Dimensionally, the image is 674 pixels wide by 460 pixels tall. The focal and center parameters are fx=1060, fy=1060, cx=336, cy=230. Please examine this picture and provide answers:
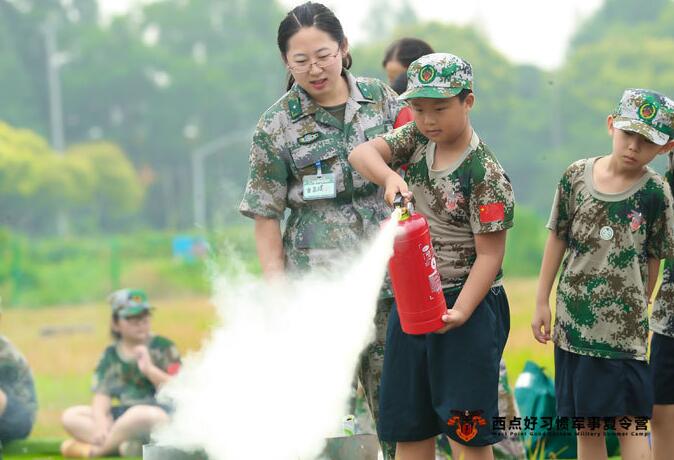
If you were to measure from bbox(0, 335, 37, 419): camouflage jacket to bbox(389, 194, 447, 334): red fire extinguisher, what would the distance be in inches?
189

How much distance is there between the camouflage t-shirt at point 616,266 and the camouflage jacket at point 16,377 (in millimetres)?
4749

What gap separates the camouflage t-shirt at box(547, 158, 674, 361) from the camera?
4.53 meters

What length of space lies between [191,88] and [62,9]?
42.0ft

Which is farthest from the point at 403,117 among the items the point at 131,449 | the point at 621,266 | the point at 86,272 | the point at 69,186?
the point at 69,186

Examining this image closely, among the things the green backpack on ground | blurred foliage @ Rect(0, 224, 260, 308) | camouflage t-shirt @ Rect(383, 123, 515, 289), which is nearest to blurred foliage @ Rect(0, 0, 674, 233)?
blurred foliage @ Rect(0, 224, 260, 308)

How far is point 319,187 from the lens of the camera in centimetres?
456

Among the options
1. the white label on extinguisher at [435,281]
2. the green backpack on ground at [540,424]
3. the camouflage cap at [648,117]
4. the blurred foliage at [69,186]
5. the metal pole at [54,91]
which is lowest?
the green backpack on ground at [540,424]

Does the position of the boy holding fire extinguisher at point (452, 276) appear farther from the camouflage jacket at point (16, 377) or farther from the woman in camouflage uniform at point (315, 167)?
the camouflage jacket at point (16, 377)

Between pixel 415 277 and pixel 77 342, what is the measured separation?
646 inches

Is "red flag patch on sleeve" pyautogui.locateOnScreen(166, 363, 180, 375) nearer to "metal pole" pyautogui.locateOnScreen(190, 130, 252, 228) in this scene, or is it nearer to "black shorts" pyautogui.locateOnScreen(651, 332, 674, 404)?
"black shorts" pyautogui.locateOnScreen(651, 332, 674, 404)

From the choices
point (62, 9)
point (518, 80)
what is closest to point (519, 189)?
point (518, 80)

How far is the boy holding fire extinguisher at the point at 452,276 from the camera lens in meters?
4.00

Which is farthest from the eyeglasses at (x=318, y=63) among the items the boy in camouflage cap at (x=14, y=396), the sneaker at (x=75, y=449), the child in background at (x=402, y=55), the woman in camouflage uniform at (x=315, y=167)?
the boy in camouflage cap at (x=14, y=396)

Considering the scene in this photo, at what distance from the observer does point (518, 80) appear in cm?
4166
